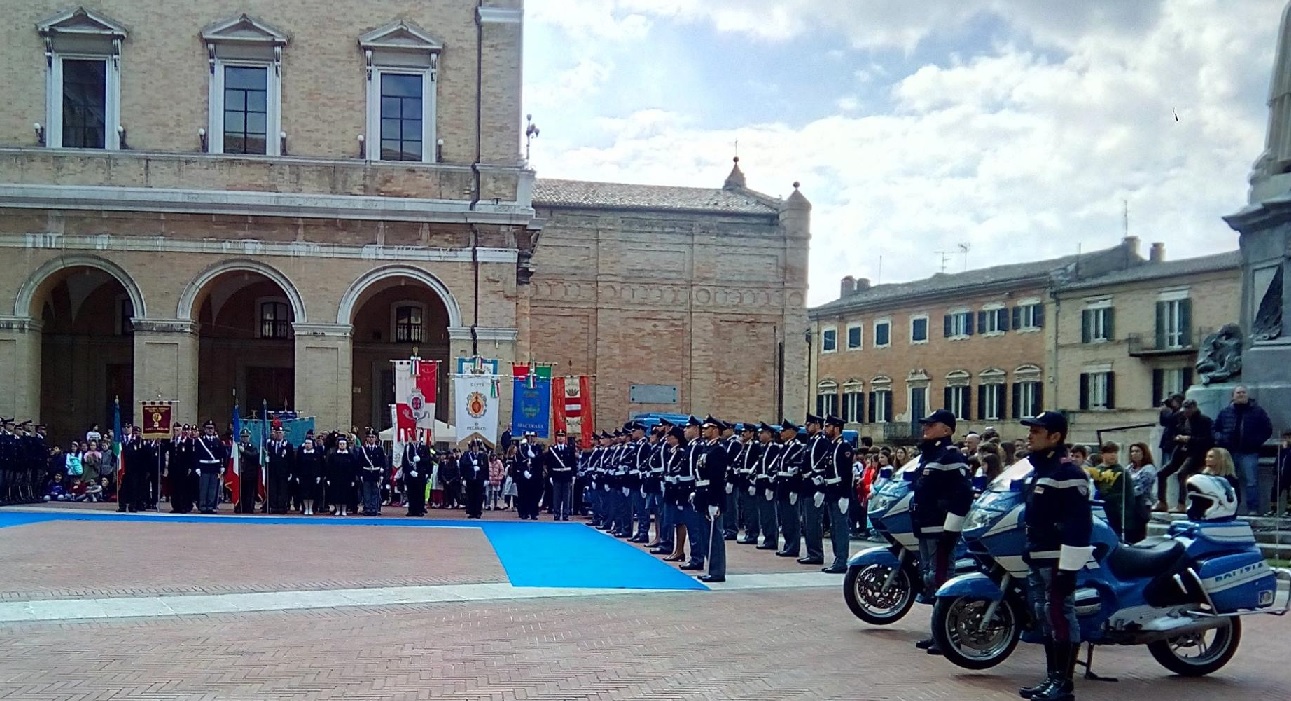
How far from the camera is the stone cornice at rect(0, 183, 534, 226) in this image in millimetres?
29641

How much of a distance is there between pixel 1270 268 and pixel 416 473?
1676 centimetres

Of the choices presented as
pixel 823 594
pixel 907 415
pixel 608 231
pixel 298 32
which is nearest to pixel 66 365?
pixel 298 32

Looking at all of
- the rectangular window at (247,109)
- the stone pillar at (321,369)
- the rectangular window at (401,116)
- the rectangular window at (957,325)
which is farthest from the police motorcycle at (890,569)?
the rectangular window at (957,325)

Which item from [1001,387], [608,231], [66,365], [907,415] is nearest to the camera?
[66,365]

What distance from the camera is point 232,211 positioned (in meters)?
30.1

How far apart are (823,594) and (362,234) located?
2080 cm

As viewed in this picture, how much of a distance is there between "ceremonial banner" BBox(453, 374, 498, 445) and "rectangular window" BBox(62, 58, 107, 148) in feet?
37.5

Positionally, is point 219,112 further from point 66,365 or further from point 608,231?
point 608,231

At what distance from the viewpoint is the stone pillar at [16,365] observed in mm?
29469

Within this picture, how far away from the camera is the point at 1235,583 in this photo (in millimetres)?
8383

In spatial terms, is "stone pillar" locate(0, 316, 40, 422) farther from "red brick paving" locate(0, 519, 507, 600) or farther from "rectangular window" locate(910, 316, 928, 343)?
"rectangular window" locate(910, 316, 928, 343)

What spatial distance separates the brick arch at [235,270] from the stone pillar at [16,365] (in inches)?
144

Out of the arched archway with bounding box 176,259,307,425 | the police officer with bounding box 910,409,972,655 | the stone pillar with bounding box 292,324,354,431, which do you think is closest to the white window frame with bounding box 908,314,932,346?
the arched archway with bounding box 176,259,307,425

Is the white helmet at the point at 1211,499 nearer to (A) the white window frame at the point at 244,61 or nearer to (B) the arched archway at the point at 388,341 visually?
(A) the white window frame at the point at 244,61
